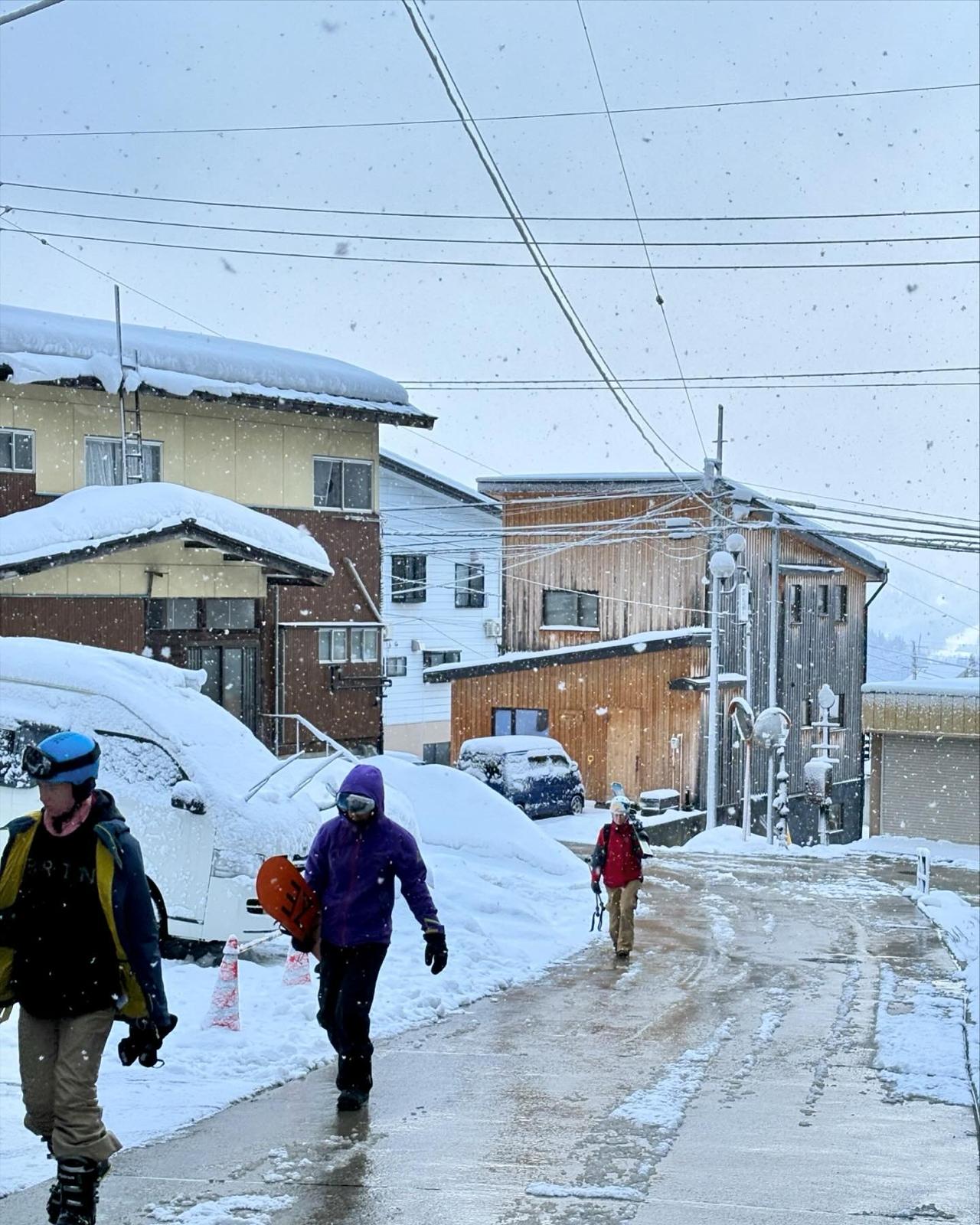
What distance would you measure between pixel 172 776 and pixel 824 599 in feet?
112

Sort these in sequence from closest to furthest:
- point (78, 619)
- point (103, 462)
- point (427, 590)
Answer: point (78, 619)
point (103, 462)
point (427, 590)

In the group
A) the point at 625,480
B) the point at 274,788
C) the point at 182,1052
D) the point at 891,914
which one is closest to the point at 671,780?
the point at 625,480

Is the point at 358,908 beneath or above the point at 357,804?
beneath

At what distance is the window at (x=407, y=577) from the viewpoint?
4138 cm

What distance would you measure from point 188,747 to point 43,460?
12.3 metres

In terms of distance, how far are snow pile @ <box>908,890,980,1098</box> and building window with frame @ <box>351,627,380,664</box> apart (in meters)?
10.7

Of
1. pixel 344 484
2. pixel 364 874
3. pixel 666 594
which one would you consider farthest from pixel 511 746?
pixel 364 874

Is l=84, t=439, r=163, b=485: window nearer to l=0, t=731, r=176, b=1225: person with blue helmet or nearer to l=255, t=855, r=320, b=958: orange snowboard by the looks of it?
l=255, t=855, r=320, b=958: orange snowboard

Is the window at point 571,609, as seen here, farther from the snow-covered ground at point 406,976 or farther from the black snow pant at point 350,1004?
Result: the black snow pant at point 350,1004

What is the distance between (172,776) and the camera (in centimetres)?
1116

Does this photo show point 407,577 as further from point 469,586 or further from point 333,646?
point 333,646

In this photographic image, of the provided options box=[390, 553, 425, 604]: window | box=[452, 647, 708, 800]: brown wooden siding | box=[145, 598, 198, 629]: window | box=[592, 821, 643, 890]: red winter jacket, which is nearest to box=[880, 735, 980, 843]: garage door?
box=[452, 647, 708, 800]: brown wooden siding

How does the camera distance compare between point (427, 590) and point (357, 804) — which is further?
point (427, 590)

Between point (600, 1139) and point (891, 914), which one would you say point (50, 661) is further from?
point (891, 914)
